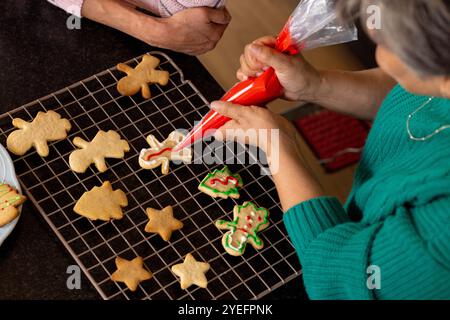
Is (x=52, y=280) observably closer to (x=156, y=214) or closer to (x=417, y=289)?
(x=156, y=214)

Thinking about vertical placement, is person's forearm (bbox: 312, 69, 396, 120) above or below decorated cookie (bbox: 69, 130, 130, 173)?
above

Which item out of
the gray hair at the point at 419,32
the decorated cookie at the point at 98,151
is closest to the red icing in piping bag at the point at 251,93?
the decorated cookie at the point at 98,151

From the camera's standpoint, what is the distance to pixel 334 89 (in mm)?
1328

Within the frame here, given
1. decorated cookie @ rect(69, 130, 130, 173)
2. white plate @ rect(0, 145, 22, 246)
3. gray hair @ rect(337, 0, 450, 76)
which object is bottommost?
white plate @ rect(0, 145, 22, 246)

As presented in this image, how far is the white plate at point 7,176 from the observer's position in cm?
112

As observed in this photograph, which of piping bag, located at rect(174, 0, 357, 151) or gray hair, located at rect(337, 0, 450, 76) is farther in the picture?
piping bag, located at rect(174, 0, 357, 151)

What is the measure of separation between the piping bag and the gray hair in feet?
0.95

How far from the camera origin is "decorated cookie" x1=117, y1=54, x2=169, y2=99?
4.32 feet

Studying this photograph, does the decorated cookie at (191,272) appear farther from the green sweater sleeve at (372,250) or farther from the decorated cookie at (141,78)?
the decorated cookie at (141,78)

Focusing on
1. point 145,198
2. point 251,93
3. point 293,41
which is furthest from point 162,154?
point 293,41

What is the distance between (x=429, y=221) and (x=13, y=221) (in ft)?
2.18

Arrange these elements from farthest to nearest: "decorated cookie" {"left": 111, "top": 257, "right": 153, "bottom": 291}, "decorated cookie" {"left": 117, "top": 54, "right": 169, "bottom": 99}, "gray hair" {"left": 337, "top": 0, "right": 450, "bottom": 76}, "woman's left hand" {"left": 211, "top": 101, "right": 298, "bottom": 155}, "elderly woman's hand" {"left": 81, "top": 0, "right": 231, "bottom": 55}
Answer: "elderly woman's hand" {"left": 81, "top": 0, "right": 231, "bottom": 55}, "decorated cookie" {"left": 117, "top": 54, "right": 169, "bottom": 99}, "woman's left hand" {"left": 211, "top": 101, "right": 298, "bottom": 155}, "decorated cookie" {"left": 111, "top": 257, "right": 153, "bottom": 291}, "gray hair" {"left": 337, "top": 0, "right": 450, "bottom": 76}

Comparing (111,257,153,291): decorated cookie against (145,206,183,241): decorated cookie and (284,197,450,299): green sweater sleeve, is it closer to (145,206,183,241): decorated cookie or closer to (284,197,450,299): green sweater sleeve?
(145,206,183,241): decorated cookie

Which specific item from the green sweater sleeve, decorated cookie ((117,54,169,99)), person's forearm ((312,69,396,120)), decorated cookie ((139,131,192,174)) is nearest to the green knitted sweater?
the green sweater sleeve
